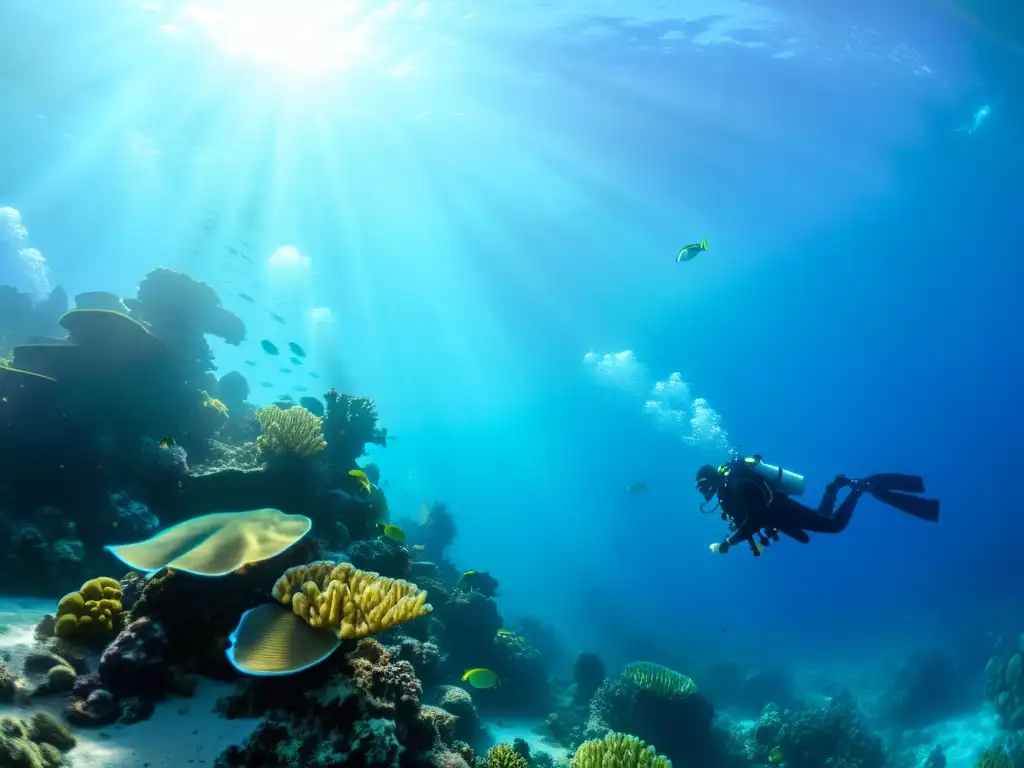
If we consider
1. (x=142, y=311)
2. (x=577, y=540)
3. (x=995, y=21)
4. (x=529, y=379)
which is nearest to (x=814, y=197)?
(x=995, y=21)

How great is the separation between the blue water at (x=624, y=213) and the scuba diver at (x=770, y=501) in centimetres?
2080

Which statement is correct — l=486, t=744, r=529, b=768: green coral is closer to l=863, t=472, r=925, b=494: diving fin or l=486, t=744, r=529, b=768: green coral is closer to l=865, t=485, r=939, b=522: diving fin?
l=865, t=485, r=939, b=522: diving fin

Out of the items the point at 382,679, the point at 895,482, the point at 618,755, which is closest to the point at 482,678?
the point at 618,755

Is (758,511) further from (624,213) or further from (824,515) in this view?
(624,213)

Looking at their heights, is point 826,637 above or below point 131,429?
above

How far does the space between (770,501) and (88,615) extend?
30.8 feet

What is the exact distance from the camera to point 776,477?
29.5 ft

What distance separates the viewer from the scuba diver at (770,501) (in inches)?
321

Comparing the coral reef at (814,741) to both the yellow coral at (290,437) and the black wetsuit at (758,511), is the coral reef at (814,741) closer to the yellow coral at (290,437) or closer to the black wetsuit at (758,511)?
the black wetsuit at (758,511)

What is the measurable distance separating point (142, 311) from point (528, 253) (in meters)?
35.3

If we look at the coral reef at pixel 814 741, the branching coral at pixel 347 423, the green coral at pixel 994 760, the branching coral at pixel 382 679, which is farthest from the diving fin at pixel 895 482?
the branching coral at pixel 347 423

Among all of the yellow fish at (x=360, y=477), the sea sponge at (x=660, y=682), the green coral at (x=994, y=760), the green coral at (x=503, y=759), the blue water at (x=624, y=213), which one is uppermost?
the blue water at (x=624, y=213)

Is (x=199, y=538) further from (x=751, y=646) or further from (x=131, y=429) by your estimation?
(x=751, y=646)

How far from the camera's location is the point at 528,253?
147 feet
